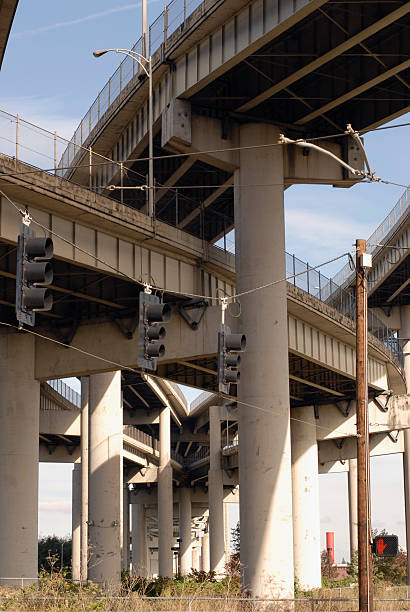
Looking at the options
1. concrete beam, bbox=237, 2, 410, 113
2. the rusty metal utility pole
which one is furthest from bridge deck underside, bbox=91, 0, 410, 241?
the rusty metal utility pole

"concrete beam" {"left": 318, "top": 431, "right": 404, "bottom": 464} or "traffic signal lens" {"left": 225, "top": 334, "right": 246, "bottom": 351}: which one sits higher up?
"traffic signal lens" {"left": 225, "top": 334, "right": 246, "bottom": 351}

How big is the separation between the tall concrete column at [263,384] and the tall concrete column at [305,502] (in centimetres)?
2167

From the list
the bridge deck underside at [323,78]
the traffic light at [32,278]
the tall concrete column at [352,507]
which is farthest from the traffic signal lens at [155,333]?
the tall concrete column at [352,507]

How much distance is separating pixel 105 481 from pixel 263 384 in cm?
1666

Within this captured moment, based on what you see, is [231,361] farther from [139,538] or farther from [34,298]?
[139,538]

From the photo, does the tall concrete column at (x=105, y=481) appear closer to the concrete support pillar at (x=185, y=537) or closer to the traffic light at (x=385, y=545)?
the traffic light at (x=385, y=545)

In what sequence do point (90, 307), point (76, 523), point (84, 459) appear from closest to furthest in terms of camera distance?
1. point (90, 307)
2. point (84, 459)
3. point (76, 523)

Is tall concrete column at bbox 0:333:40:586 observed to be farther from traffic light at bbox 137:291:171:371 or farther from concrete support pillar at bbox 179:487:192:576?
concrete support pillar at bbox 179:487:192:576

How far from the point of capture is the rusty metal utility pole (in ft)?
74.4

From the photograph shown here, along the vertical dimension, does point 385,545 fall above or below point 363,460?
below

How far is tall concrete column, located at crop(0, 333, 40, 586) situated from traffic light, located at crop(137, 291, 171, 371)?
53.5ft

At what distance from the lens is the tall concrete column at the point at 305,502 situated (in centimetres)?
5381

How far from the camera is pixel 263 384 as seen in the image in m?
32.2

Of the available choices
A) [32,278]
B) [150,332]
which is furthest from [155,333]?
[32,278]
